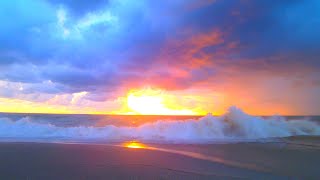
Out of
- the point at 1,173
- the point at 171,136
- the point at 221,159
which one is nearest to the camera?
the point at 1,173

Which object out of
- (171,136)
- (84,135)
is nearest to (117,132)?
(84,135)

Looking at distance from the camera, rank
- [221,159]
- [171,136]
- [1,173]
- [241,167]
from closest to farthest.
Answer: [1,173] → [241,167] → [221,159] → [171,136]

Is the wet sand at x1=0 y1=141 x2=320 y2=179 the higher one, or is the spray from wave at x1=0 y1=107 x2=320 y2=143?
the spray from wave at x1=0 y1=107 x2=320 y2=143

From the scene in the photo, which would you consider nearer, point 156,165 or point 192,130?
point 156,165

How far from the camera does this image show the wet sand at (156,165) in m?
9.71

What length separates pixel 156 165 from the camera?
11.6m

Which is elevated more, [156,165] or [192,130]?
[192,130]

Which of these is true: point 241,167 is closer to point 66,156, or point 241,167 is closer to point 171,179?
point 171,179

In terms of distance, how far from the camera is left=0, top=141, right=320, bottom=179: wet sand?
9.71m

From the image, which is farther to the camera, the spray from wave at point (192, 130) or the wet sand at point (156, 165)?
the spray from wave at point (192, 130)

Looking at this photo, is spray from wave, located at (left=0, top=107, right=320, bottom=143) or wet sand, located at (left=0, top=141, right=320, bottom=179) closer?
wet sand, located at (left=0, top=141, right=320, bottom=179)

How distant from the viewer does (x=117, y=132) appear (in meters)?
27.2

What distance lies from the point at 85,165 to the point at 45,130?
60.0 feet

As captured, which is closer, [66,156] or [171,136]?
[66,156]
